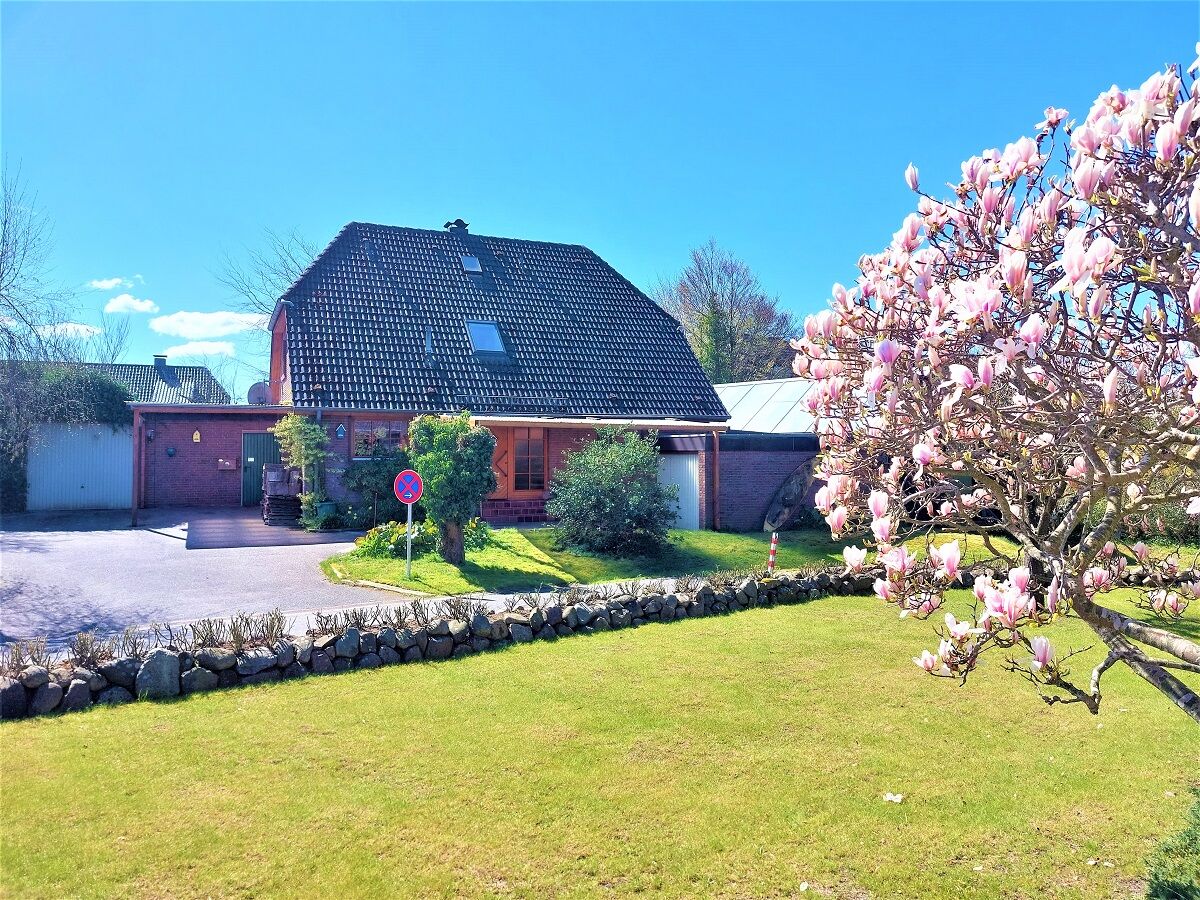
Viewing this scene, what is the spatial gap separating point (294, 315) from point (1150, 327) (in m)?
18.6

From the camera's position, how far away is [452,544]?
1268cm

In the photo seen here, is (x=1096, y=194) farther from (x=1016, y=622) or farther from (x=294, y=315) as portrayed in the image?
(x=294, y=315)

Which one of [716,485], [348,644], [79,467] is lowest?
[348,644]

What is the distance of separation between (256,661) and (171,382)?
97.1 feet

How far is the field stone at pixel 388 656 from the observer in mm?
7680

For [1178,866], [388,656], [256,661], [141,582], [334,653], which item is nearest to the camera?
[1178,866]

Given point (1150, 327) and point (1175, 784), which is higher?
point (1150, 327)

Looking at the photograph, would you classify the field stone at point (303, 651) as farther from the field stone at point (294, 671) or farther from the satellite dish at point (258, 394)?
the satellite dish at point (258, 394)

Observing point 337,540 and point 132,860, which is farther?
point 337,540

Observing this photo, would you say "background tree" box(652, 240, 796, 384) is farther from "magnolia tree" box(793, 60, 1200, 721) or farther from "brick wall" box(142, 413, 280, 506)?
"magnolia tree" box(793, 60, 1200, 721)

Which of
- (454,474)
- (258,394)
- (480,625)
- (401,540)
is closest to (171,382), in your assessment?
(258,394)

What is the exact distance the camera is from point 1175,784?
5.25 meters

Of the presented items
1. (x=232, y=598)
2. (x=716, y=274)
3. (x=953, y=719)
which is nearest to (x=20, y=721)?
(x=232, y=598)

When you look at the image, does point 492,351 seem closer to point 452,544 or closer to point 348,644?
point 452,544
